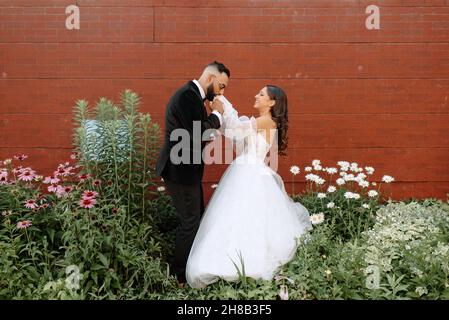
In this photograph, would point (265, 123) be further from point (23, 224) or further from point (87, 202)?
point (23, 224)

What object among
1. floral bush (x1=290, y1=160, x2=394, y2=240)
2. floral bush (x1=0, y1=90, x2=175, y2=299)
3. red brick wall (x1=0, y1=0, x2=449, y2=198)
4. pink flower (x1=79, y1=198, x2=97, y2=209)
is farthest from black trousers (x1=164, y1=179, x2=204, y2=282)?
red brick wall (x1=0, y1=0, x2=449, y2=198)

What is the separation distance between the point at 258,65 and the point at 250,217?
6.84ft

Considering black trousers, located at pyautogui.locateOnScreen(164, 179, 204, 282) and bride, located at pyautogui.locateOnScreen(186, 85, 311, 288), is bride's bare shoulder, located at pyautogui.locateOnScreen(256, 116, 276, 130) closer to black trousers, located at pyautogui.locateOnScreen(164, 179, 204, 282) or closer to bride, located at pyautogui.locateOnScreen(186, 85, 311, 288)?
bride, located at pyautogui.locateOnScreen(186, 85, 311, 288)

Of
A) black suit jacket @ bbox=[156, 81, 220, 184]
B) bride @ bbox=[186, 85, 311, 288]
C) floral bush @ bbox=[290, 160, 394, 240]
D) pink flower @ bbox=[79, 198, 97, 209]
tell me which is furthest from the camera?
→ floral bush @ bbox=[290, 160, 394, 240]

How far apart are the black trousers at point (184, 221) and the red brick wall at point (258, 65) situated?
4.36 ft

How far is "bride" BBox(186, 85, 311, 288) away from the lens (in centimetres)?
410

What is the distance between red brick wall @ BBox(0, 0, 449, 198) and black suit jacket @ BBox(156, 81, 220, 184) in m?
1.28

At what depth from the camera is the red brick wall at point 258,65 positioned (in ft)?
18.2

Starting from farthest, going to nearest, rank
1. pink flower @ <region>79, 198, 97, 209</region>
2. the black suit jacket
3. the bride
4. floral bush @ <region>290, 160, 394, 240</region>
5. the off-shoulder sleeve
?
floral bush @ <region>290, 160, 394, 240</region> < the off-shoulder sleeve < the black suit jacket < the bride < pink flower @ <region>79, 198, 97, 209</region>

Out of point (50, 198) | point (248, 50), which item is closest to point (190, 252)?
point (50, 198)

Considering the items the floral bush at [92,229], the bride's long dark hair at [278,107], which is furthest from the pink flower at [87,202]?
the bride's long dark hair at [278,107]

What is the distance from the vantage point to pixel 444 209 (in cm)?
524

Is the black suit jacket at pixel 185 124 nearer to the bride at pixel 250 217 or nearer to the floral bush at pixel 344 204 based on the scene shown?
the bride at pixel 250 217
